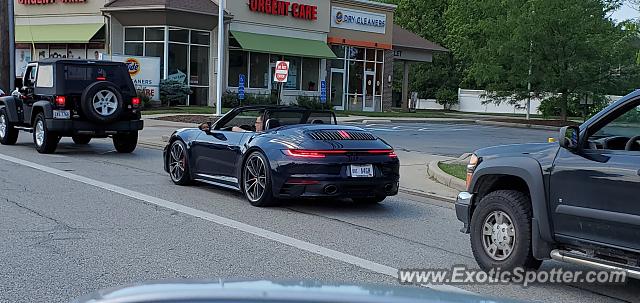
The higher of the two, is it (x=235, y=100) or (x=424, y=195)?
(x=235, y=100)

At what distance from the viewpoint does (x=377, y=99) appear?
46281mm

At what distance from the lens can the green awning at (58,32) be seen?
1448 inches

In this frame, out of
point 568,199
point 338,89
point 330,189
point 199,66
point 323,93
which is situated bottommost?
point 330,189

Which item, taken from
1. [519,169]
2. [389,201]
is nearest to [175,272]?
[519,169]

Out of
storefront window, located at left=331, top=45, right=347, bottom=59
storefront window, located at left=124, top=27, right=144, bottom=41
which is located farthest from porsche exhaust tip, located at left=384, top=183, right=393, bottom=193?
storefront window, located at left=331, top=45, right=347, bottom=59

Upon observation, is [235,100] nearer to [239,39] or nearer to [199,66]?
[199,66]

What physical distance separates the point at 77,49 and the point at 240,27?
8449 millimetres

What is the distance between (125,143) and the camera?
17281 millimetres

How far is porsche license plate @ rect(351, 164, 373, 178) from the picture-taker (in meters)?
9.70

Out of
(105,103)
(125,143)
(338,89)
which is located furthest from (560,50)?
(105,103)

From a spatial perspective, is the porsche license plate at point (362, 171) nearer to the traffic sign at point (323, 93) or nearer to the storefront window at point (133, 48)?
the storefront window at point (133, 48)

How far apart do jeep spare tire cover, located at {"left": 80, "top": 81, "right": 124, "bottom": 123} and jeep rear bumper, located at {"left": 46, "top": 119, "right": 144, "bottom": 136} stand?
263mm

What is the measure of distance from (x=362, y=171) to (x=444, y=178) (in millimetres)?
3995

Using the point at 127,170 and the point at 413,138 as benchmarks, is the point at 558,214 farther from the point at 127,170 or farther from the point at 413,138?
the point at 413,138
